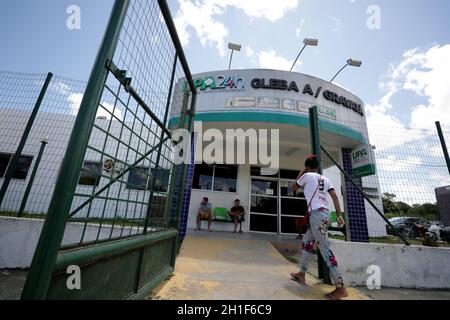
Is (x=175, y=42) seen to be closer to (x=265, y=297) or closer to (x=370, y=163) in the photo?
(x=265, y=297)

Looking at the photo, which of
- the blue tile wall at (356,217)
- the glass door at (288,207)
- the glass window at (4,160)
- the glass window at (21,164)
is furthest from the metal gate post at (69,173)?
the glass window at (4,160)

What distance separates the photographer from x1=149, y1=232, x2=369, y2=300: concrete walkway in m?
2.28

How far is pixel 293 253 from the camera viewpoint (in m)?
5.47

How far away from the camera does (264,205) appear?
908 cm

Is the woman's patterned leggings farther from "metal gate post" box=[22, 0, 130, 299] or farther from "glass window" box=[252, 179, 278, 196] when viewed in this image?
"glass window" box=[252, 179, 278, 196]

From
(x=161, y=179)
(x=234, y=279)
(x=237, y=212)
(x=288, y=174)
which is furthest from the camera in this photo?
(x=288, y=174)

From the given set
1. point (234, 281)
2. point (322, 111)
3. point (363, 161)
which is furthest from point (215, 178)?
point (234, 281)

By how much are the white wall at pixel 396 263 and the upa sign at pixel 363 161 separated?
2.45m

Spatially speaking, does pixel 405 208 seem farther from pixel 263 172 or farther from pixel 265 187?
pixel 263 172

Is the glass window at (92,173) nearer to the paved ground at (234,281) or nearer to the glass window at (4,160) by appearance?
the paved ground at (234,281)

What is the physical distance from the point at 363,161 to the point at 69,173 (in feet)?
23.1

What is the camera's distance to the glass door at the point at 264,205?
29.0 feet
